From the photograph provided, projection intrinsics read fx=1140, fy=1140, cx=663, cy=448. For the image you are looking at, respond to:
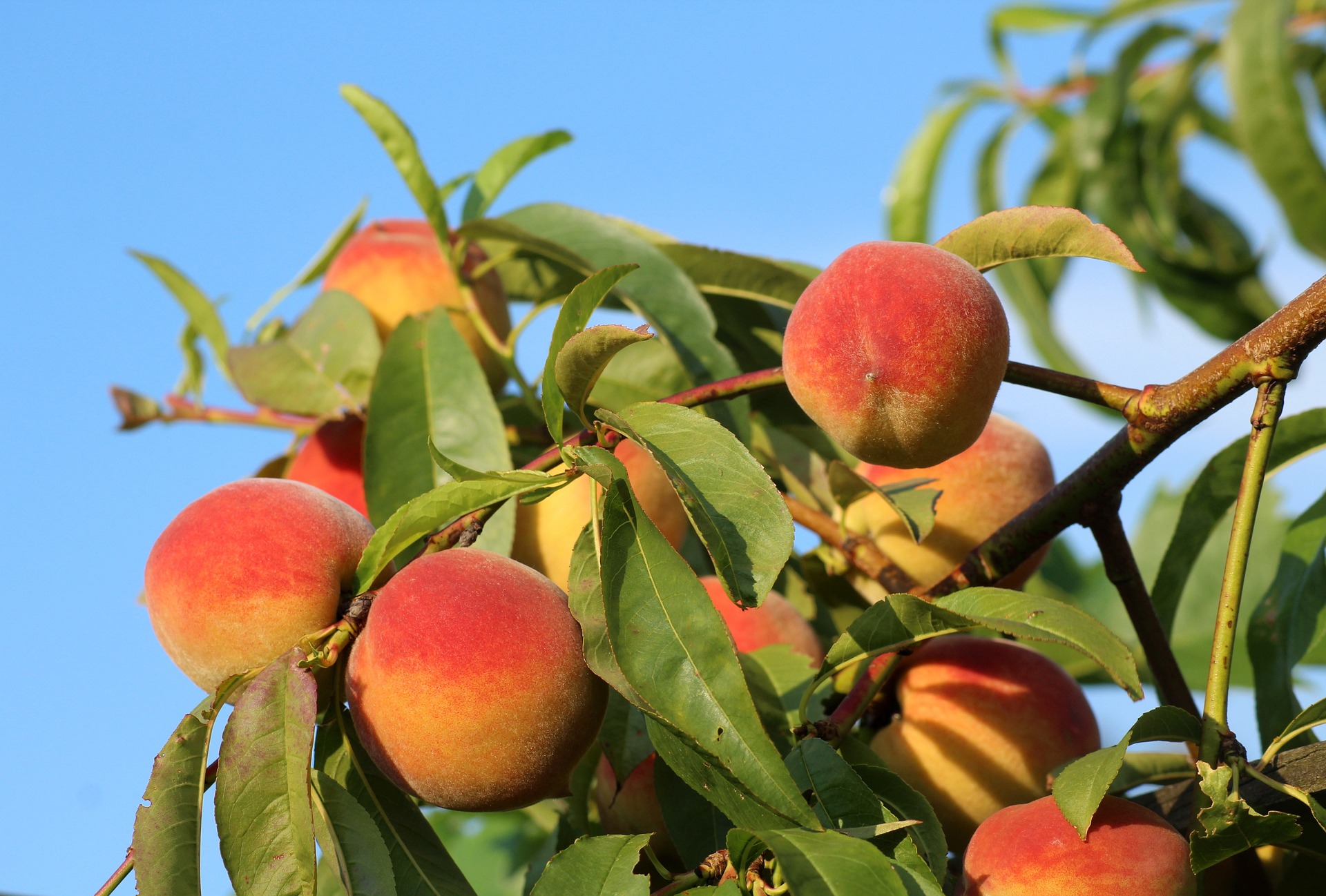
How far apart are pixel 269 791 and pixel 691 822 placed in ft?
1.03

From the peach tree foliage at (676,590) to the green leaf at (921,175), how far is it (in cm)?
163

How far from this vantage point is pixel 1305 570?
3.34 feet

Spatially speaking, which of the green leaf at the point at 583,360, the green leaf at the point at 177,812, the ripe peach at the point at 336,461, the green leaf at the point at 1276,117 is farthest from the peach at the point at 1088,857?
the green leaf at the point at 1276,117

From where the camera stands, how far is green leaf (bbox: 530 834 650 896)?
0.71m

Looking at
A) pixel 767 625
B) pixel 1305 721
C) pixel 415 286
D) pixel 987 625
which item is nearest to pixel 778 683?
pixel 767 625

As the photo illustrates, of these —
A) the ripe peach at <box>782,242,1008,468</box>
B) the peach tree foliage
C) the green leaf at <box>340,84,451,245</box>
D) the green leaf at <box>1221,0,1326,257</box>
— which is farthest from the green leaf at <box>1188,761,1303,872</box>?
the green leaf at <box>1221,0,1326,257</box>

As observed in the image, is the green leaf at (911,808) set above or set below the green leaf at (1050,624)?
below

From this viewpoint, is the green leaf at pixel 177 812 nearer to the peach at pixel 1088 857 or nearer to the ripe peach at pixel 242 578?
the ripe peach at pixel 242 578

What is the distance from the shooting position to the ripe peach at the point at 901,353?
2.49ft

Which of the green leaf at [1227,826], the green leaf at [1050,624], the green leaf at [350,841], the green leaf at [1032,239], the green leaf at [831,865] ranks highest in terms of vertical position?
the green leaf at [1032,239]

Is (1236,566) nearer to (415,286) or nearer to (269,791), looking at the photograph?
(269,791)

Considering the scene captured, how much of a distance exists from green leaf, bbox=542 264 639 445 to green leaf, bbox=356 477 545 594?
0.06m

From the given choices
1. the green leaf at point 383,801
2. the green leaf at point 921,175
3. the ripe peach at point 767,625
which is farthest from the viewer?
the green leaf at point 921,175

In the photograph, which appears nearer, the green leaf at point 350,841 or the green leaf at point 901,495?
the green leaf at point 350,841
